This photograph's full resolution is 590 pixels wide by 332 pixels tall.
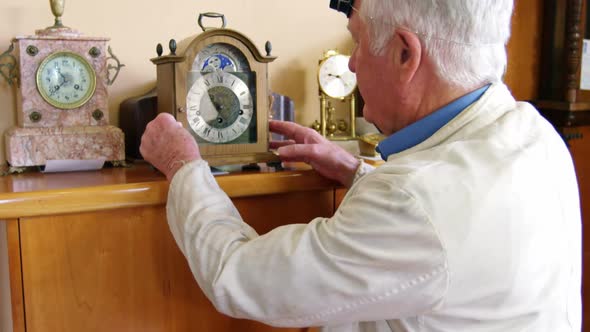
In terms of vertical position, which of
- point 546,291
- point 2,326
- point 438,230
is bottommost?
point 2,326

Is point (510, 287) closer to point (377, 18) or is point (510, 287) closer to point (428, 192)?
point (428, 192)

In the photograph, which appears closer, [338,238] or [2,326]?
[338,238]

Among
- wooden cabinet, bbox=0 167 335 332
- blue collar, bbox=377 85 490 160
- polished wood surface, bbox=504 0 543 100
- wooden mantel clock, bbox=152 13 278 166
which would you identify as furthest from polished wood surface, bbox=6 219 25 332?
polished wood surface, bbox=504 0 543 100

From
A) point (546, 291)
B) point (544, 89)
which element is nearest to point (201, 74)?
point (546, 291)

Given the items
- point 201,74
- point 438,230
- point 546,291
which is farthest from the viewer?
point 201,74

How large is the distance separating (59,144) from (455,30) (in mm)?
758

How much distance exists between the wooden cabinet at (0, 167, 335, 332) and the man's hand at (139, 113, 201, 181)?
1.5 inches

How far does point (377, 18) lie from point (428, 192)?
300mm

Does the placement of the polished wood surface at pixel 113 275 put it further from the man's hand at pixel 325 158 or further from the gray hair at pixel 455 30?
the gray hair at pixel 455 30

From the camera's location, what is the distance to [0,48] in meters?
1.23

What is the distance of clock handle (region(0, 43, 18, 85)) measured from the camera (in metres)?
1.17

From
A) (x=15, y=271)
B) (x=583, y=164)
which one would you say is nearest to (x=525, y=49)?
(x=583, y=164)

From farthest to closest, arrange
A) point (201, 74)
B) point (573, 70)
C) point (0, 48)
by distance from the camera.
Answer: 1. point (573, 70)
2. point (0, 48)
3. point (201, 74)

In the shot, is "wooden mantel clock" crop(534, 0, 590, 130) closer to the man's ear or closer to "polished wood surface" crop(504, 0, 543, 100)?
"polished wood surface" crop(504, 0, 543, 100)
